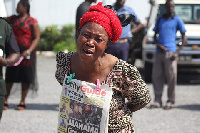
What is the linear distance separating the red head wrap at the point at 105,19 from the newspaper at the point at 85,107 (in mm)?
380

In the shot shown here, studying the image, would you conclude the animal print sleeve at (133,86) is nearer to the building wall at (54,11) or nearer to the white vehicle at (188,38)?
the white vehicle at (188,38)

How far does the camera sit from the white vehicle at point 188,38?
12.7m

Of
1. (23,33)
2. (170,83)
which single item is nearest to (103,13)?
(23,33)

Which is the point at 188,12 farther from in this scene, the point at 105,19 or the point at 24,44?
the point at 105,19

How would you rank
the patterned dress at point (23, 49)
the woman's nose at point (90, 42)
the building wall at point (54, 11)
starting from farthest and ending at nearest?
the building wall at point (54, 11) → the patterned dress at point (23, 49) → the woman's nose at point (90, 42)

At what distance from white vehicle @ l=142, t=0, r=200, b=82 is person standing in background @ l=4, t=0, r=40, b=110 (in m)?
4.34

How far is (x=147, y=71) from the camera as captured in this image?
13.3 m

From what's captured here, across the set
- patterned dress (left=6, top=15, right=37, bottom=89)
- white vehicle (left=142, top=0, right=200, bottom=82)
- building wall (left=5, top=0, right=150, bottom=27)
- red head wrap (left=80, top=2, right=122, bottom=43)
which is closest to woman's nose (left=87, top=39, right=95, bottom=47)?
red head wrap (left=80, top=2, right=122, bottom=43)

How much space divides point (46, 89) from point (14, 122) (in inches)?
156

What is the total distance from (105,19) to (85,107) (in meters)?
0.61

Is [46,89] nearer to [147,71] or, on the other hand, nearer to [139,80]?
[147,71]

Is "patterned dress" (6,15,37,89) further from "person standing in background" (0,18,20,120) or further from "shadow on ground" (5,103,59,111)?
"person standing in background" (0,18,20,120)

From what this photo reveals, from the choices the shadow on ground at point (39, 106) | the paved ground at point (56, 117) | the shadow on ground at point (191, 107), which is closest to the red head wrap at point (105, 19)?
the paved ground at point (56, 117)

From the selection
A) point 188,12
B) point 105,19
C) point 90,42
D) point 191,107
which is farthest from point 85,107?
point 188,12
